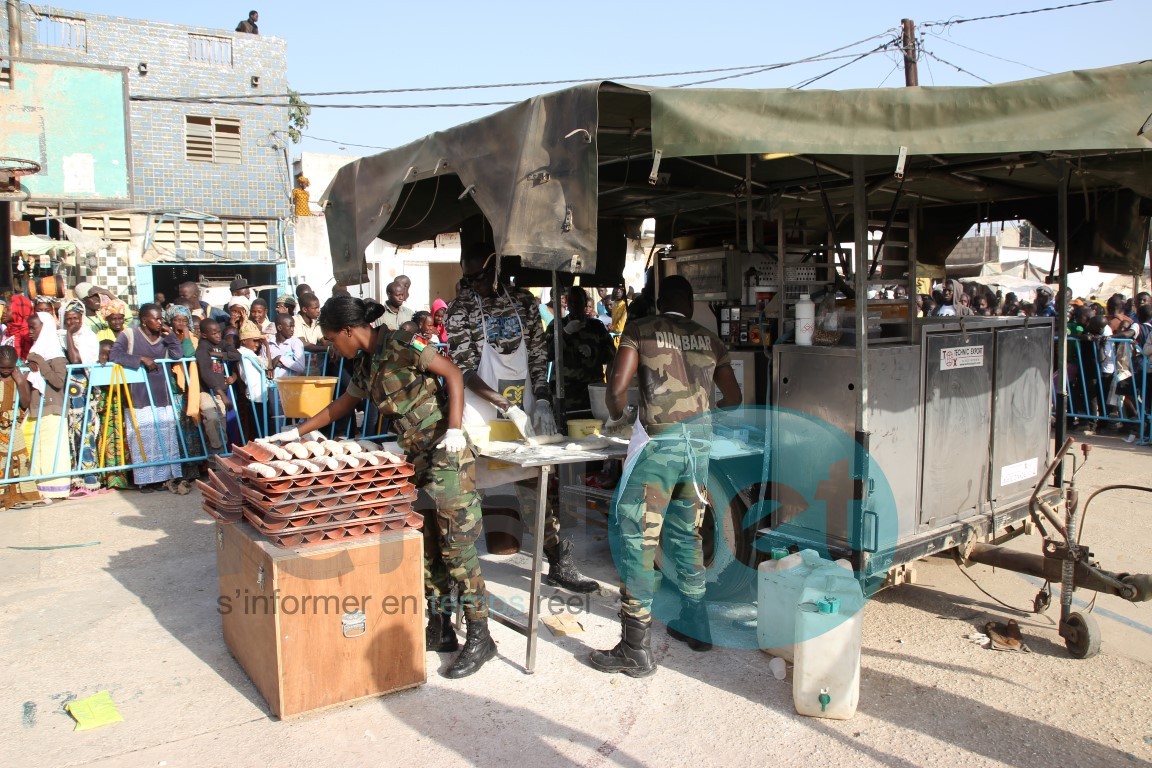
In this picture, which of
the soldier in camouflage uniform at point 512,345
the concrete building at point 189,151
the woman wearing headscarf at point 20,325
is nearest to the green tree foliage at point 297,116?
the concrete building at point 189,151

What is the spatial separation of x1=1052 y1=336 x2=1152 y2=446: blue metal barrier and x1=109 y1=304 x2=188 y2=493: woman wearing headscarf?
33.3 ft

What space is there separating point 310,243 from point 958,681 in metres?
23.0

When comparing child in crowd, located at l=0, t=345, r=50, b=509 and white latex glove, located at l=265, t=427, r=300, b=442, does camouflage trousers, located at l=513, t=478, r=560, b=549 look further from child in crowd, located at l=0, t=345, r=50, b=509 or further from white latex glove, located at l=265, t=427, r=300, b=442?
child in crowd, located at l=0, t=345, r=50, b=509

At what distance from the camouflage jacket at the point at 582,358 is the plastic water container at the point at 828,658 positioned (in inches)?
133

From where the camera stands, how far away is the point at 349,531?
12.6ft

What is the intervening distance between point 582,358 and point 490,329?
1.35 m

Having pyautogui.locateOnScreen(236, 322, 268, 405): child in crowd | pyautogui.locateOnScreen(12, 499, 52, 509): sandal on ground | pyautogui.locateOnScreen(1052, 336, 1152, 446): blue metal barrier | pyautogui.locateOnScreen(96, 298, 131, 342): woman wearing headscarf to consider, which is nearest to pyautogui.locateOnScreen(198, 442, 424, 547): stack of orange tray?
pyautogui.locateOnScreen(236, 322, 268, 405): child in crowd

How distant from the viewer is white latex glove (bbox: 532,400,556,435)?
5254mm

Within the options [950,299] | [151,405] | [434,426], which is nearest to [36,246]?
[151,405]

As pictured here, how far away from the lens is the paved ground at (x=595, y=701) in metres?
3.52

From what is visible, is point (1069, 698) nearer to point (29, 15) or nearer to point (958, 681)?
point (958, 681)

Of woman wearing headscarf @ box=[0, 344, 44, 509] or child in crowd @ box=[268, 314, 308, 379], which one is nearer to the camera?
woman wearing headscarf @ box=[0, 344, 44, 509]

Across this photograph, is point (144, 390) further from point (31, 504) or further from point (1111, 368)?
point (1111, 368)

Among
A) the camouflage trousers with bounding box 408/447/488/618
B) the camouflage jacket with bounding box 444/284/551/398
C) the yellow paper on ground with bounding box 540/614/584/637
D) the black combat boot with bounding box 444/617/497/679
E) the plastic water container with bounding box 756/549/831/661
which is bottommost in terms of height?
the yellow paper on ground with bounding box 540/614/584/637
